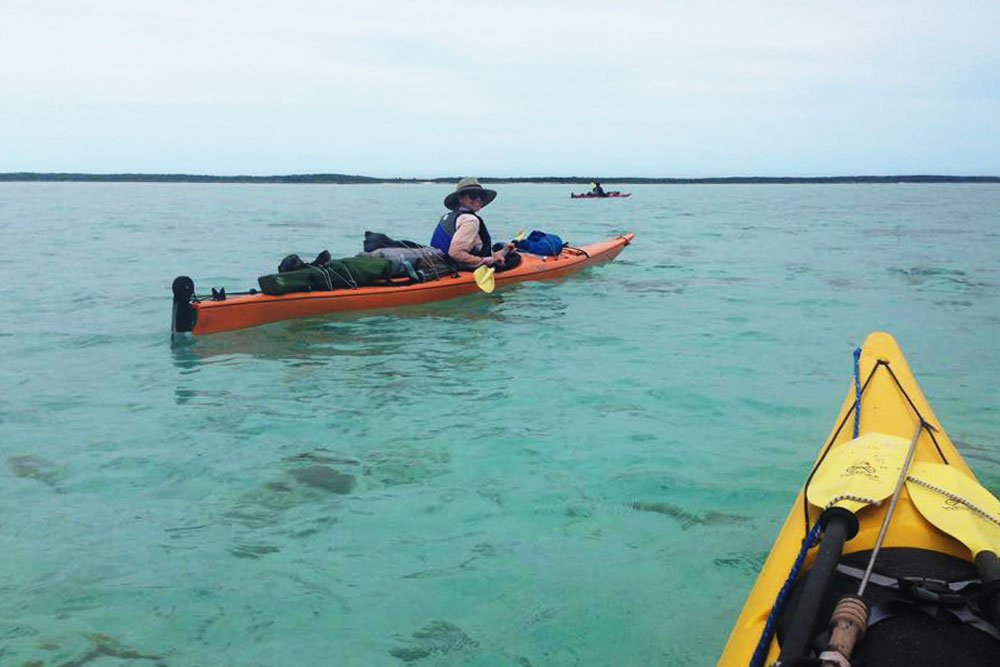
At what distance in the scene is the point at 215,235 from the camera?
23.3 m

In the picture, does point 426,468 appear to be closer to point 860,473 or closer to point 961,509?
point 860,473

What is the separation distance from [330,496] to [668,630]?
202 centimetres

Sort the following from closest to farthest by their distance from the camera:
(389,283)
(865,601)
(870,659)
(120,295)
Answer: (870,659)
(865,601)
(389,283)
(120,295)

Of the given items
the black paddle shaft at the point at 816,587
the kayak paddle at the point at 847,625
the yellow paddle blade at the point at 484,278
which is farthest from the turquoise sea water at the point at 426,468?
the kayak paddle at the point at 847,625

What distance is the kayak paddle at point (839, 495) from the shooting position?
1.72 meters

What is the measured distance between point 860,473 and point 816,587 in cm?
78

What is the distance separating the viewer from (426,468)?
4648 mm

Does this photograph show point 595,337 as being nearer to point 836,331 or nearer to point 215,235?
point 836,331

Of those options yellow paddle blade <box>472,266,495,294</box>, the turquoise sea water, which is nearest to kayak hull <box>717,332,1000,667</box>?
the turquoise sea water

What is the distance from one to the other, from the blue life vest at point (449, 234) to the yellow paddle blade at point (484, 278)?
1.70 ft

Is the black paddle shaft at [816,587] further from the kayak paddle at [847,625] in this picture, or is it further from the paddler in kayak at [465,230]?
the paddler in kayak at [465,230]

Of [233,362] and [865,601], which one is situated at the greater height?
[865,601]

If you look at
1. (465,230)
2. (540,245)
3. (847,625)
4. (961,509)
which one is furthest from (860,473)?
(540,245)

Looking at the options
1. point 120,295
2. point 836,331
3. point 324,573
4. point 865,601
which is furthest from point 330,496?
point 120,295
